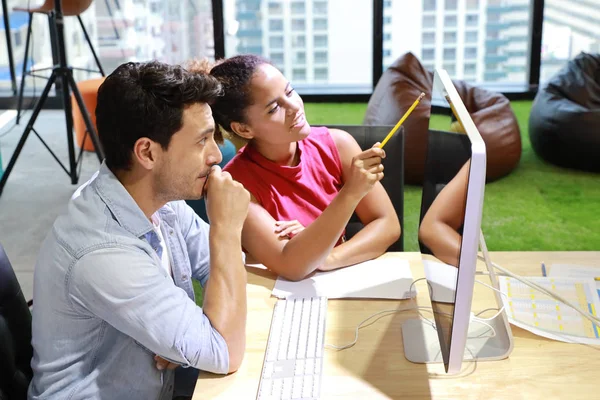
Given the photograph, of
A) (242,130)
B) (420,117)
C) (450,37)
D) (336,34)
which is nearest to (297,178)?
(242,130)

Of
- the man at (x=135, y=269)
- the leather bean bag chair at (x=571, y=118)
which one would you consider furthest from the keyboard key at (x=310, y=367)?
the leather bean bag chair at (x=571, y=118)

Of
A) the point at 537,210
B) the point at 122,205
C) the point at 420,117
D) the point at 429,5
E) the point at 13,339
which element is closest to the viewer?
the point at 122,205

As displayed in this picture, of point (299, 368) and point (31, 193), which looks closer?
point (299, 368)

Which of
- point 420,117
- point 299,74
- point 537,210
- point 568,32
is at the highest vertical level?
point 568,32

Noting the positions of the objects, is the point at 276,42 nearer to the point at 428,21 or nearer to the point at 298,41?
the point at 298,41

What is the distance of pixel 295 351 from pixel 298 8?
16.5 feet

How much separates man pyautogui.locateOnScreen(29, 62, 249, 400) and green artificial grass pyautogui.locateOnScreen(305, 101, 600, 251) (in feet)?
6.98

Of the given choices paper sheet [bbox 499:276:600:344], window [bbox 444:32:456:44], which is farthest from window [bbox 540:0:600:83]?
paper sheet [bbox 499:276:600:344]

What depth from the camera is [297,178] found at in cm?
207

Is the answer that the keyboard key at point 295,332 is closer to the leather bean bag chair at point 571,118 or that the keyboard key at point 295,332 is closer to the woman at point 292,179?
the woman at point 292,179

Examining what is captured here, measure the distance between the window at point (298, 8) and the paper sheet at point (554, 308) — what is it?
4.74 meters

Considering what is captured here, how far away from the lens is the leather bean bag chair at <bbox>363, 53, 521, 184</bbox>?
4.16 m

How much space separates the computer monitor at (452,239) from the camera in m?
1.12

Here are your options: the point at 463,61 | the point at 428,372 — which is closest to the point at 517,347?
the point at 428,372
